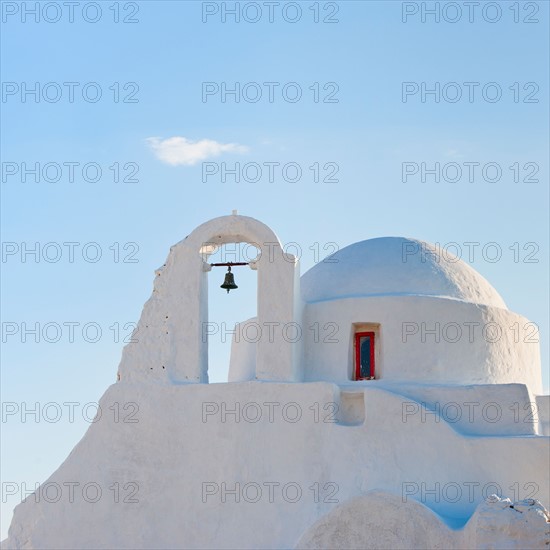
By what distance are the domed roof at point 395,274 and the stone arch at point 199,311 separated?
1426mm

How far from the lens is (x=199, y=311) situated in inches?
864

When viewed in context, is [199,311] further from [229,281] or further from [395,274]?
[395,274]

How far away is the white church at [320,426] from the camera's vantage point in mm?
19734

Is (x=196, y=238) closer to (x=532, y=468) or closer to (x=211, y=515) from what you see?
(x=211, y=515)

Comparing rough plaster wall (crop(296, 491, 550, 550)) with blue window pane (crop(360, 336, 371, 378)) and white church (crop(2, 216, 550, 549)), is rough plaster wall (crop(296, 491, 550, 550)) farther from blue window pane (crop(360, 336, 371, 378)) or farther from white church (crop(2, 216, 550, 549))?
blue window pane (crop(360, 336, 371, 378))

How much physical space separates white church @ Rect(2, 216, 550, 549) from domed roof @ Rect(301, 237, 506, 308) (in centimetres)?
4

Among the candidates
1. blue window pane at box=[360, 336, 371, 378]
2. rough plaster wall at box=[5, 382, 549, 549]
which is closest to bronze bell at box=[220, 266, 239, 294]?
rough plaster wall at box=[5, 382, 549, 549]

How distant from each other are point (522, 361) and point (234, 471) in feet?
21.3

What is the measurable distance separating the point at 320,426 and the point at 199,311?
317 cm

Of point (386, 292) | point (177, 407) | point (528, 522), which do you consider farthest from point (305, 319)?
point (528, 522)

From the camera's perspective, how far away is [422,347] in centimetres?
2220

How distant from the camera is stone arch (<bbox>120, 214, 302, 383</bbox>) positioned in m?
21.7

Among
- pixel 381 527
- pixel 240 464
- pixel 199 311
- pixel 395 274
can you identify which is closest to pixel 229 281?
pixel 199 311

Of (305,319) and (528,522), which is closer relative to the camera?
(528,522)
